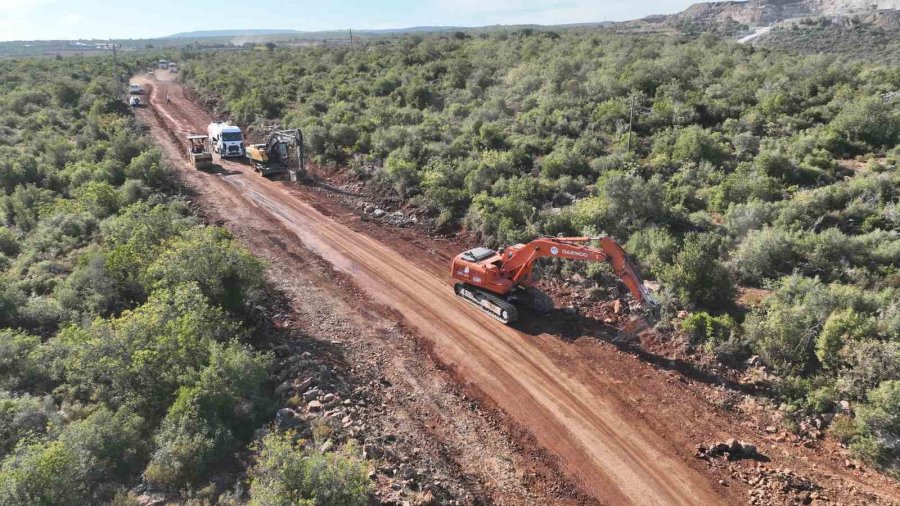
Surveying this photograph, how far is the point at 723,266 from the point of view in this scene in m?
17.1

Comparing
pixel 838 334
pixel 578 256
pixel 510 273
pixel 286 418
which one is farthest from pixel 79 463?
pixel 838 334

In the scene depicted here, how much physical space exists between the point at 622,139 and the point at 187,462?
25.4 meters

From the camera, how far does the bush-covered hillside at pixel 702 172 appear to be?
13.7m

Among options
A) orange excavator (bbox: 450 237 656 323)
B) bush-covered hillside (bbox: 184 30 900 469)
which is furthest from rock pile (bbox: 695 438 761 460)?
orange excavator (bbox: 450 237 656 323)

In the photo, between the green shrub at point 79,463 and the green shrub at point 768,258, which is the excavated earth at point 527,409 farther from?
the green shrub at point 79,463

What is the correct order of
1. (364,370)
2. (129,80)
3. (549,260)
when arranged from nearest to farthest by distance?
(364,370) < (549,260) < (129,80)

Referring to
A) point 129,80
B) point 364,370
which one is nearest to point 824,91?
point 364,370

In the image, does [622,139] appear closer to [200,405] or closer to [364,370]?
[364,370]

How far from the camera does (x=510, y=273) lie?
1742 centimetres

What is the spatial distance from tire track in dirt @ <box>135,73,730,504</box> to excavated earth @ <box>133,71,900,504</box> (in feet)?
0.12

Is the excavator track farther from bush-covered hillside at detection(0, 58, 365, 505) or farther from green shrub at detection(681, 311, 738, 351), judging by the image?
bush-covered hillside at detection(0, 58, 365, 505)

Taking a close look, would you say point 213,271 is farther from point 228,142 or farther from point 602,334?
point 228,142

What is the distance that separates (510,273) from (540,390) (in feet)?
14.8

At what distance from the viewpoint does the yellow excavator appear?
33.2 m
